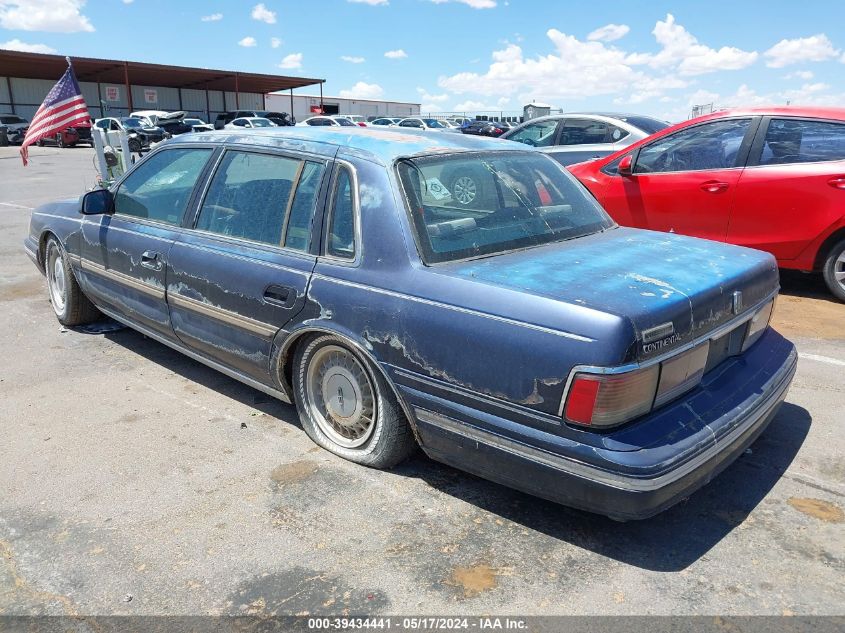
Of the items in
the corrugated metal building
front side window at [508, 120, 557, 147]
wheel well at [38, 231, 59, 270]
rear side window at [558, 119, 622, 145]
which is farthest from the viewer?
the corrugated metal building

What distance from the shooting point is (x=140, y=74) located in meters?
45.2

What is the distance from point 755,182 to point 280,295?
4575 mm

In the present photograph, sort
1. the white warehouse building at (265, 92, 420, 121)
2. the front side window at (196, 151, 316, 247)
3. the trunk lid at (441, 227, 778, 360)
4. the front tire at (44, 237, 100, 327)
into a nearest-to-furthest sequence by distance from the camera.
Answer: the trunk lid at (441, 227, 778, 360) → the front side window at (196, 151, 316, 247) → the front tire at (44, 237, 100, 327) → the white warehouse building at (265, 92, 420, 121)

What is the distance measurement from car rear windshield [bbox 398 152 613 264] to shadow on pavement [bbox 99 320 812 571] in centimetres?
108

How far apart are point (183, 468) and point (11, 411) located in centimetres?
139

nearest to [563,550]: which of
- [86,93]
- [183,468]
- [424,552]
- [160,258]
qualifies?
Answer: [424,552]

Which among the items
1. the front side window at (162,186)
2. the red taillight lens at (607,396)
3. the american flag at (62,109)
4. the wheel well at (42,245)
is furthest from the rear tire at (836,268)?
the american flag at (62,109)

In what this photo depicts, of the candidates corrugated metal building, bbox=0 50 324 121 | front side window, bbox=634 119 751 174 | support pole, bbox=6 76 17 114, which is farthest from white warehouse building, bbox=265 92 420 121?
front side window, bbox=634 119 751 174

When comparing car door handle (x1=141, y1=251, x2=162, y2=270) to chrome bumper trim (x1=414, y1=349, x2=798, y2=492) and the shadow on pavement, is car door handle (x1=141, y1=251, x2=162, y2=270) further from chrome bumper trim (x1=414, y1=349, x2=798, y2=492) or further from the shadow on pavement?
chrome bumper trim (x1=414, y1=349, x2=798, y2=492)

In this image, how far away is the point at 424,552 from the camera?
2.62 meters

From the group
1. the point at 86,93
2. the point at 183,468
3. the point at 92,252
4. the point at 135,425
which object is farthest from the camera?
the point at 86,93

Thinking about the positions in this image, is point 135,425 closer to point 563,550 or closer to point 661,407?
point 563,550

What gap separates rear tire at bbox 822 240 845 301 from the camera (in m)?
5.71

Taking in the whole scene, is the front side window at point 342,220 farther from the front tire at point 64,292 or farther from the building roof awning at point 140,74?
the building roof awning at point 140,74
